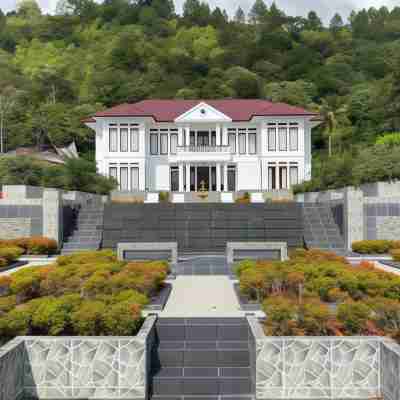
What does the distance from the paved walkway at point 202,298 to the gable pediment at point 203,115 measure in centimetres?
2619

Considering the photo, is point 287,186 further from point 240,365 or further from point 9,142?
point 9,142

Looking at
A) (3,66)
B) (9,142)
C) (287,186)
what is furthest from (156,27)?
(287,186)

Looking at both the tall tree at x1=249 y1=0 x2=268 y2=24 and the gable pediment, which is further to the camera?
the tall tree at x1=249 y1=0 x2=268 y2=24

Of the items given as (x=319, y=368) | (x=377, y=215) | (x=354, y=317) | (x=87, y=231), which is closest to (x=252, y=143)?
(x=377, y=215)

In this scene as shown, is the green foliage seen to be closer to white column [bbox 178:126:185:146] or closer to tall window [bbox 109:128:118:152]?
tall window [bbox 109:128:118:152]

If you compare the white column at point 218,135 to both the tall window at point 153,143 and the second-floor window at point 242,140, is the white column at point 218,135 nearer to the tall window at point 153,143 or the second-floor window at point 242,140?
the second-floor window at point 242,140

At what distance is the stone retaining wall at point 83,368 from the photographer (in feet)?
21.5

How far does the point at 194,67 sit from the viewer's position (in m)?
75.9

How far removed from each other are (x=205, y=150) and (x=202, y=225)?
17795mm

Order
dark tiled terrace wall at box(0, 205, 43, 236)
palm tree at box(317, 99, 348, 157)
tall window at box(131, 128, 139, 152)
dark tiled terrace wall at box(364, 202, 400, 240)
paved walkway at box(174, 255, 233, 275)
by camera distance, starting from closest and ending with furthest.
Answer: paved walkway at box(174, 255, 233, 275) < dark tiled terrace wall at box(364, 202, 400, 240) < dark tiled terrace wall at box(0, 205, 43, 236) < tall window at box(131, 128, 139, 152) < palm tree at box(317, 99, 348, 157)

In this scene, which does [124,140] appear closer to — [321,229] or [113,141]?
[113,141]

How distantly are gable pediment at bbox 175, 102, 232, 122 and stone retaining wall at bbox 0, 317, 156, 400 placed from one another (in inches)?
1320

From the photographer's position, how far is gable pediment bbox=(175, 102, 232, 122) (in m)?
38.9

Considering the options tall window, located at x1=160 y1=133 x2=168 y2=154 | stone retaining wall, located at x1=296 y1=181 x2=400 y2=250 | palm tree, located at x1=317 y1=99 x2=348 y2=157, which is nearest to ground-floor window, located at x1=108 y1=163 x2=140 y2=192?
tall window, located at x1=160 y1=133 x2=168 y2=154
